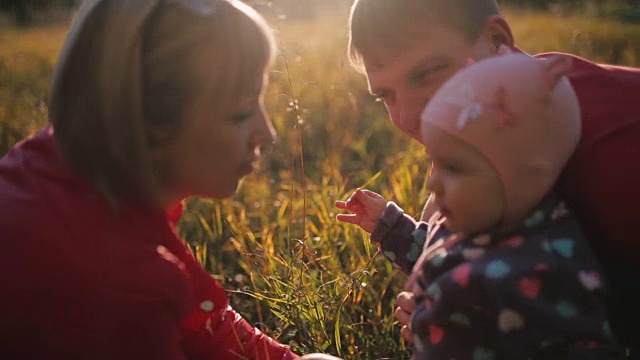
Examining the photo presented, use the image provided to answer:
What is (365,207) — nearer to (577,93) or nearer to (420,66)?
(420,66)

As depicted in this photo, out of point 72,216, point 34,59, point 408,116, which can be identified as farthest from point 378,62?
point 34,59

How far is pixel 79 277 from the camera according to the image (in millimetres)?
1771

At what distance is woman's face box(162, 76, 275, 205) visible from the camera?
6.15 ft

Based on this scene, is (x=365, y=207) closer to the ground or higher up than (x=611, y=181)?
closer to the ground

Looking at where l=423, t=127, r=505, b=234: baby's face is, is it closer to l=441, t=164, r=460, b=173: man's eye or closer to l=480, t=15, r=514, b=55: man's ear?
l=441, t=164, r=460, b=173: man's eye

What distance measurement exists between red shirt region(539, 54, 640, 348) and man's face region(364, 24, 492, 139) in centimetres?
33

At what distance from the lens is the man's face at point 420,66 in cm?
214

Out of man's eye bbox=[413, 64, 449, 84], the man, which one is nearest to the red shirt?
the man

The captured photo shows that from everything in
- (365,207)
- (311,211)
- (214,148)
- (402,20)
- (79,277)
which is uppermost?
(402,20)

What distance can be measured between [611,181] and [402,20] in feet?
2.16

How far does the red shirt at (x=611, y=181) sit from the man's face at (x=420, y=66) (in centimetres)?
33

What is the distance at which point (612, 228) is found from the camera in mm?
1854

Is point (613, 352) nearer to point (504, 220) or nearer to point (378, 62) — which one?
point (504, 220)

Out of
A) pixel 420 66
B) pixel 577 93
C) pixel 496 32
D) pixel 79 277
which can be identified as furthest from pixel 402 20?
pixel 79 277
